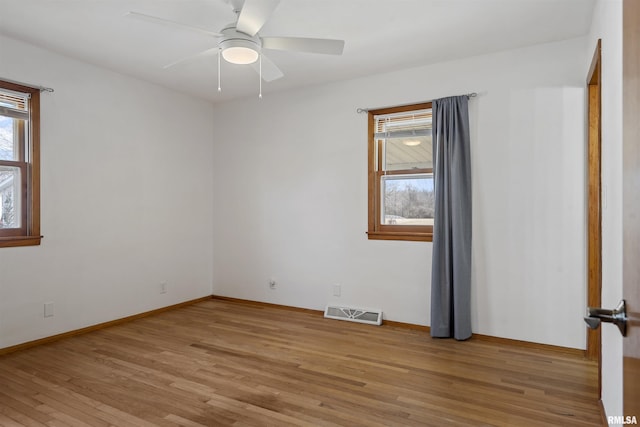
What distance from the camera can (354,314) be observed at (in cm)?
433

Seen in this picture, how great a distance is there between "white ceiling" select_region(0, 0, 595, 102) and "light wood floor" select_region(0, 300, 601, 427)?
8.29 ft

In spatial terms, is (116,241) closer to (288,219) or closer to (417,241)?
(288,219)

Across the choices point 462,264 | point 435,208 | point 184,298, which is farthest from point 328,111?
point 184,298

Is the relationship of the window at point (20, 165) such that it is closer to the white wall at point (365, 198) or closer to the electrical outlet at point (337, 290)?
the white wall at point (365, 198)

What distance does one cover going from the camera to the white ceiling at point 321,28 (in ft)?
9.21

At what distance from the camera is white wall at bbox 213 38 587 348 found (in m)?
3.35

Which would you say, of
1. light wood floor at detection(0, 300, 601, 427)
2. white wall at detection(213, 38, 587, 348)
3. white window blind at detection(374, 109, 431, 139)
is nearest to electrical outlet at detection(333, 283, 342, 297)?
white wall at detection(213, 38, 587, 348)

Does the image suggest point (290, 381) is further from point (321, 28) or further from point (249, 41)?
point (321, 28)

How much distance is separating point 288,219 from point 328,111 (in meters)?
1.39

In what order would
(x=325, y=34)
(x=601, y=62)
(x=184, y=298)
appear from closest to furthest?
(x=601, y=62), (x=325, y=34), (x=184, y=298)

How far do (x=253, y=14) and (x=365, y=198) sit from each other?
2441mm

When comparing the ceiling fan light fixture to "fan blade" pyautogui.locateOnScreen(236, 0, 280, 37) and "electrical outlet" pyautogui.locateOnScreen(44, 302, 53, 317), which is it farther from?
"electrical outlet" pyautogui.locateOnScreen(44, 302, 53, 317)

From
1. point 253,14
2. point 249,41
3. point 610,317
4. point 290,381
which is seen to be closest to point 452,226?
point 290,381

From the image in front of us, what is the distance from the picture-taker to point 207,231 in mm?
5398
